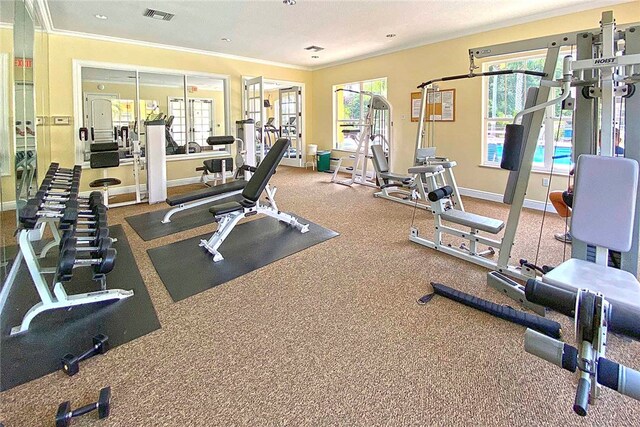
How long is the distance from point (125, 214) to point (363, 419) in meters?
4.33

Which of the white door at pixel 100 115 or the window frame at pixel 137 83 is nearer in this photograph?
the window frame at pixel 137 83

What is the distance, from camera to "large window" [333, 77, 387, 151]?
24.2ft

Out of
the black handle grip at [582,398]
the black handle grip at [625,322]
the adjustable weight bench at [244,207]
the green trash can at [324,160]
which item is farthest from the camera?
the green trash can at [324,160]

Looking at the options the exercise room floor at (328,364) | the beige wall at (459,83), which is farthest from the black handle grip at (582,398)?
the beige wall at (459,83)

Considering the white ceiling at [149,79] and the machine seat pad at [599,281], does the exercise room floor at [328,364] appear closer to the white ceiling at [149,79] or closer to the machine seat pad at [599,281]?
the machine seat pad at [599,281]

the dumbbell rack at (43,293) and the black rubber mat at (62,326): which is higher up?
the dumbbell rack at (43,293)

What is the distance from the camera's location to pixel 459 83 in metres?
5.51

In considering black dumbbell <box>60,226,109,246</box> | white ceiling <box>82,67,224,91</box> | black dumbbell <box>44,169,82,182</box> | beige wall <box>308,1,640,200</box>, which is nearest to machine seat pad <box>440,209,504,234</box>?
beige wall <box>308,1,640,200</box>

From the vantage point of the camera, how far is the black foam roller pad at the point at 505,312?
203cm

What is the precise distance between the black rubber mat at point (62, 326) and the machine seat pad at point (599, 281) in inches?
88.1

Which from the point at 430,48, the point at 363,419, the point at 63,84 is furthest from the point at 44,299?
the point at 430,48

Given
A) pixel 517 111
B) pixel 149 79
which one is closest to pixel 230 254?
pixel 517 111

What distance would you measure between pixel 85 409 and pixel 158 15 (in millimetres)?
4693

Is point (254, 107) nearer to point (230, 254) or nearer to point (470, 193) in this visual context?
point (470, 193)
